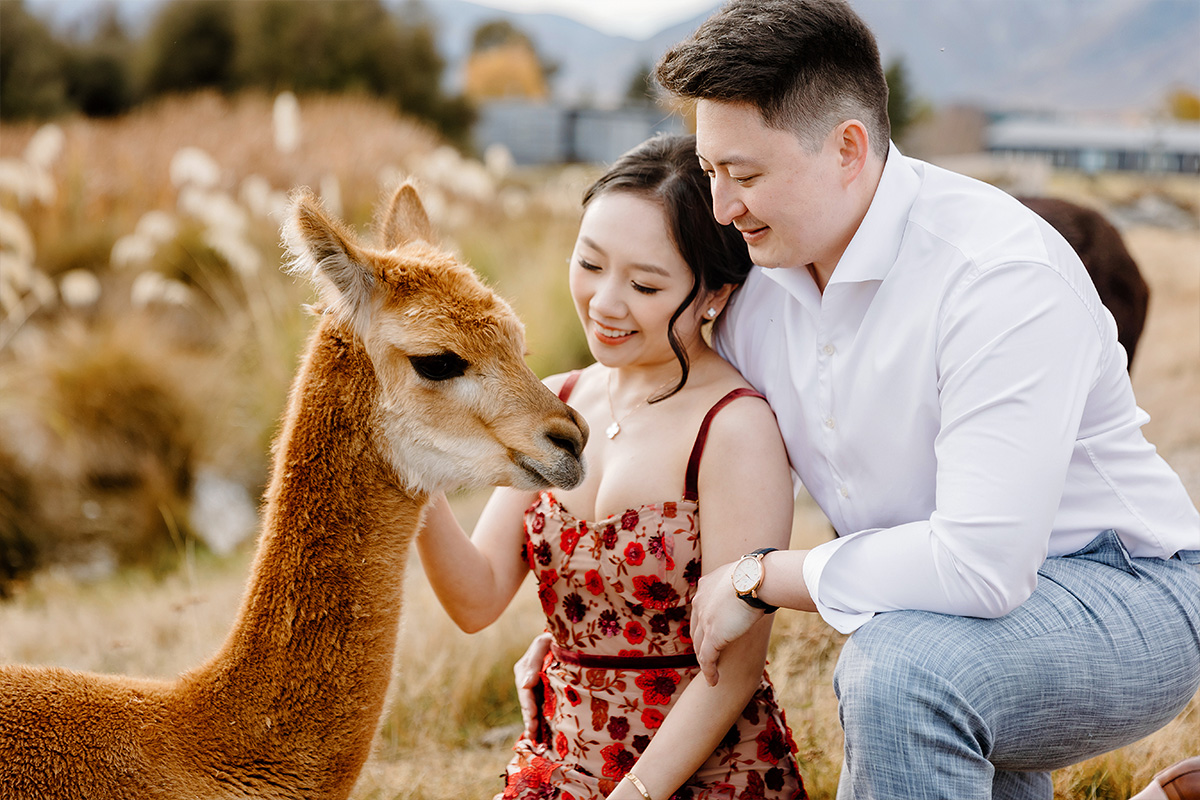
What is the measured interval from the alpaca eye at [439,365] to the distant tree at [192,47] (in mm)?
21364

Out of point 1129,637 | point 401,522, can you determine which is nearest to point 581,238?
point 401,522

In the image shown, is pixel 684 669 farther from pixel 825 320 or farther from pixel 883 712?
pixel 825 320

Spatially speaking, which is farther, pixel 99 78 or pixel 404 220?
pixel 99 78

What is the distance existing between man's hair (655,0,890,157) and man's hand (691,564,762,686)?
0.95m

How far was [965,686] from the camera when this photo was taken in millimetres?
1932

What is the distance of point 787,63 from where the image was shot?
2.16 m

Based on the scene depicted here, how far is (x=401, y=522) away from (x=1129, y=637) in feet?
5.06

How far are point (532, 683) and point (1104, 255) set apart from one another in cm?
286

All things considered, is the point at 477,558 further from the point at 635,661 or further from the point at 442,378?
the point at 442,378

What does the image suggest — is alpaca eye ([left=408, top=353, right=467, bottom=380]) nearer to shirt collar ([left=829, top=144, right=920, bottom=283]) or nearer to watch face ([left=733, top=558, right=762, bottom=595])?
watch face ([left=733, top=558, right=762, bottom=595])

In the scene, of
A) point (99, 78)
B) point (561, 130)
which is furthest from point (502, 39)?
point (99, 78)

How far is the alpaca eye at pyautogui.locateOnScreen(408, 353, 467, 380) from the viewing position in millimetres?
2303

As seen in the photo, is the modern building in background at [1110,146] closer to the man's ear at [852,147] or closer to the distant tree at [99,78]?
the distant tree at [99,78]

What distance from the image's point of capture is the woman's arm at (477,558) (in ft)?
8.66
